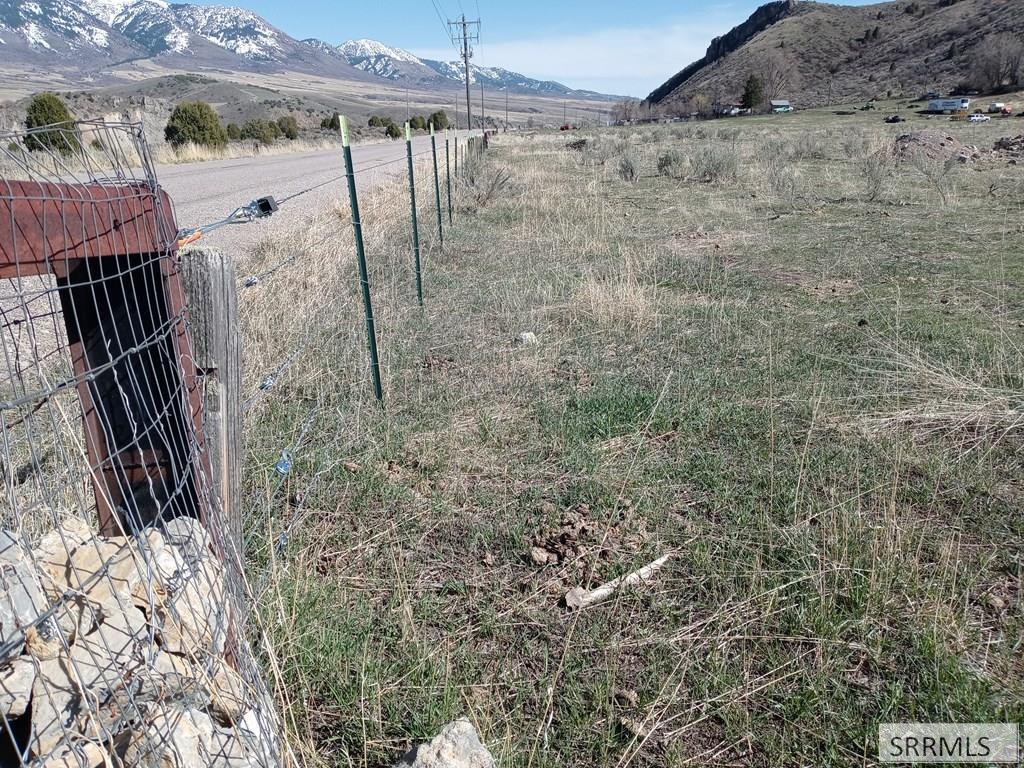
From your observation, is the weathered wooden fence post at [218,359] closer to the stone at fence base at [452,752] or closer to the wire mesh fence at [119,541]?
the wire mesh fence at [119,541]

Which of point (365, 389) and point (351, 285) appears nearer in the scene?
point (365, 389)

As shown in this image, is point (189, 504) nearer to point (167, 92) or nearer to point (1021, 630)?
point (1021, 630)

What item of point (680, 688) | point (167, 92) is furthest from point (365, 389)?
point (167, 92)

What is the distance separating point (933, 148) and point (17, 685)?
22752mm

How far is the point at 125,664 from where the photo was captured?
5.34 ft

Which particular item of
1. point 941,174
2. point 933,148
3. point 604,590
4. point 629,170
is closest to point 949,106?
point 933,148

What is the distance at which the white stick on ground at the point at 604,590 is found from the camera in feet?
9.10

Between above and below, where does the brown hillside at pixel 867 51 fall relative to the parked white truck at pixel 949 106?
above

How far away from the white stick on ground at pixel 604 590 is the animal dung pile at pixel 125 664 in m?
1.27

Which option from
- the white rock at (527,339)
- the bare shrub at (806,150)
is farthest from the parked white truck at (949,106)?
the white rock at (527,339)

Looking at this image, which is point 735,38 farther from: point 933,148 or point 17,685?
point 17,685

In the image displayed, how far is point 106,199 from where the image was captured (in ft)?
5.41

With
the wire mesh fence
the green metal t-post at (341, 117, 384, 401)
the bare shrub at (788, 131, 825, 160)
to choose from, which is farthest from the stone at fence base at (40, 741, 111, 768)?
the bare shrub at (788, 131, 825, 160)

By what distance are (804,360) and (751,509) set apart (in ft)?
7.54
